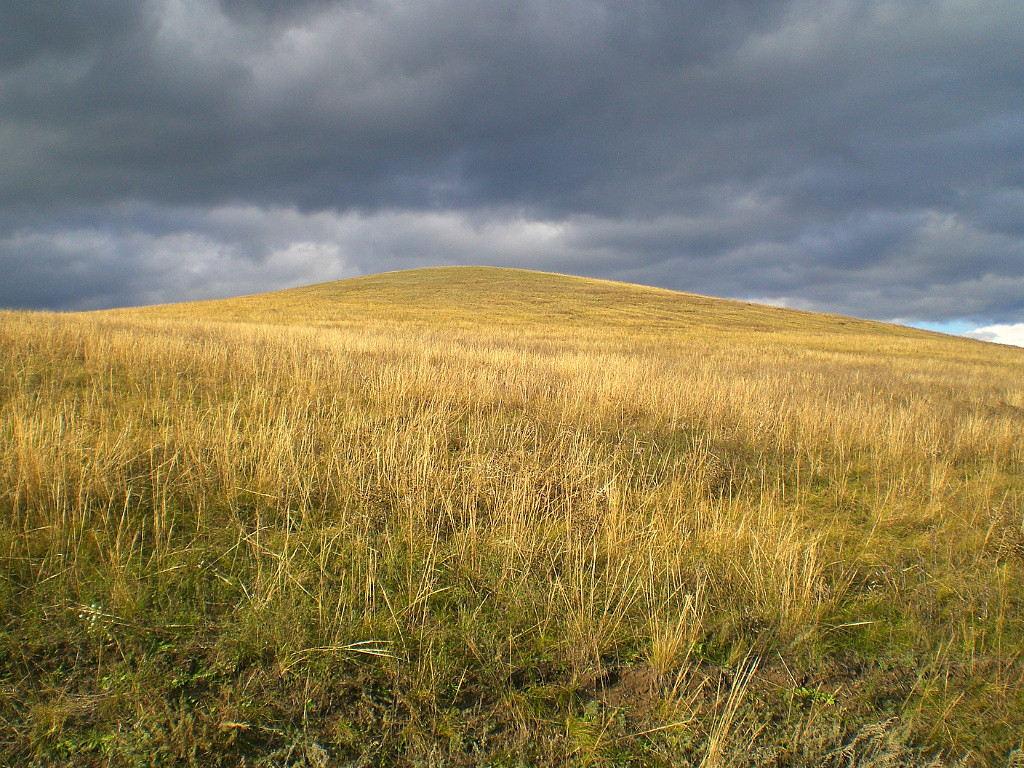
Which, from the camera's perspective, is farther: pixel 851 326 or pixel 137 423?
pixel 851 326

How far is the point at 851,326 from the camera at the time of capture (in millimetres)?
51438

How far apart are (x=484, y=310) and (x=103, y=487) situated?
37593mm

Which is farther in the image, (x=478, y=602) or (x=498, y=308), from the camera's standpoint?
(x=498, y=308)

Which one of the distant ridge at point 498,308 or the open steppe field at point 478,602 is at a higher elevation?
the distant ridge at point 498,308

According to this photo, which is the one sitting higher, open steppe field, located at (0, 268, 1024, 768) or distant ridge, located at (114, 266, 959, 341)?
distant ridge, located at (114, 266, 959, 341)

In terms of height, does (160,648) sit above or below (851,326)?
below

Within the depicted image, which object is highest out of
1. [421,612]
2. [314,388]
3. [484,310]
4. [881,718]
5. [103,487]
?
[484,310]

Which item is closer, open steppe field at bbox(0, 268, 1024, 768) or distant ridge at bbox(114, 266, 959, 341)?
open steppe field at bbox(0, 268, 1024, 768)

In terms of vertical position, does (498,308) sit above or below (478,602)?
above

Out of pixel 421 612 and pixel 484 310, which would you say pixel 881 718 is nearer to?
pixel 421 612

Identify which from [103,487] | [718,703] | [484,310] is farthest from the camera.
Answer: [484,310]

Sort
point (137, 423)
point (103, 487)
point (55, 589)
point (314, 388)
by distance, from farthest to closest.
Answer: point (314, 388), point (137, 423), point (103, 487), point (55, 589)

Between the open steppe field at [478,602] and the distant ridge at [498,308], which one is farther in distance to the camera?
the distant ridge at [498,308]

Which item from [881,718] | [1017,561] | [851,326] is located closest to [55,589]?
[881,718]
